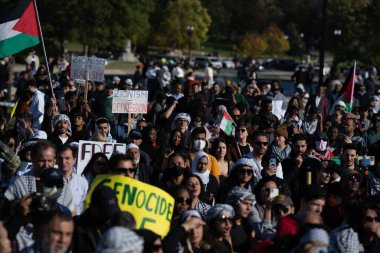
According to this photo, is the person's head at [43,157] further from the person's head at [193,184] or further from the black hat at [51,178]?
the person's head at [193,184]

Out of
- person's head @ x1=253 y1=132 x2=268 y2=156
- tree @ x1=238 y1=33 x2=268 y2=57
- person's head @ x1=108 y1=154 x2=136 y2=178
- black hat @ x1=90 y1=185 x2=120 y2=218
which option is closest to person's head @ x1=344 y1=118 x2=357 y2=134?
person's head @ x1=253 y1=132 x2=268 y2=156

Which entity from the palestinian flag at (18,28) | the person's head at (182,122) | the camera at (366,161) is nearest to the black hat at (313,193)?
the camera at (366,161)

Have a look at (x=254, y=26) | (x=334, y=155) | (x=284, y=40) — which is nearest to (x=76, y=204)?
(x=334, y=155)

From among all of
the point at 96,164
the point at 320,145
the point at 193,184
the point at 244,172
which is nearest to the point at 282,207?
the point at 193,184

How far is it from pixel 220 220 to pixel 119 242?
2.16 meters

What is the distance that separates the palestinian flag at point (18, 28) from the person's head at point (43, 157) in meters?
7.72

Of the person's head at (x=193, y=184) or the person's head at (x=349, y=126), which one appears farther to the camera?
the person's head at (x=349, y=126)

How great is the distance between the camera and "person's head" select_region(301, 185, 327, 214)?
912 centimetres

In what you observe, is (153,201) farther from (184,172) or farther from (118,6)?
(118,6)

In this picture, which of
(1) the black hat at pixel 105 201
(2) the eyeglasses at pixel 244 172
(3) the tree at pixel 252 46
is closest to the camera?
(1) the black hat at pixel 105 201

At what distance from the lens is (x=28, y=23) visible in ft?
58.0

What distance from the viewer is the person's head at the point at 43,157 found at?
940 centimetres

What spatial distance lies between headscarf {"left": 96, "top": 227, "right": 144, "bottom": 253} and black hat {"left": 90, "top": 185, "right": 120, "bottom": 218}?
948 mm

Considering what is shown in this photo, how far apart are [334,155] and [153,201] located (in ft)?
19.2
